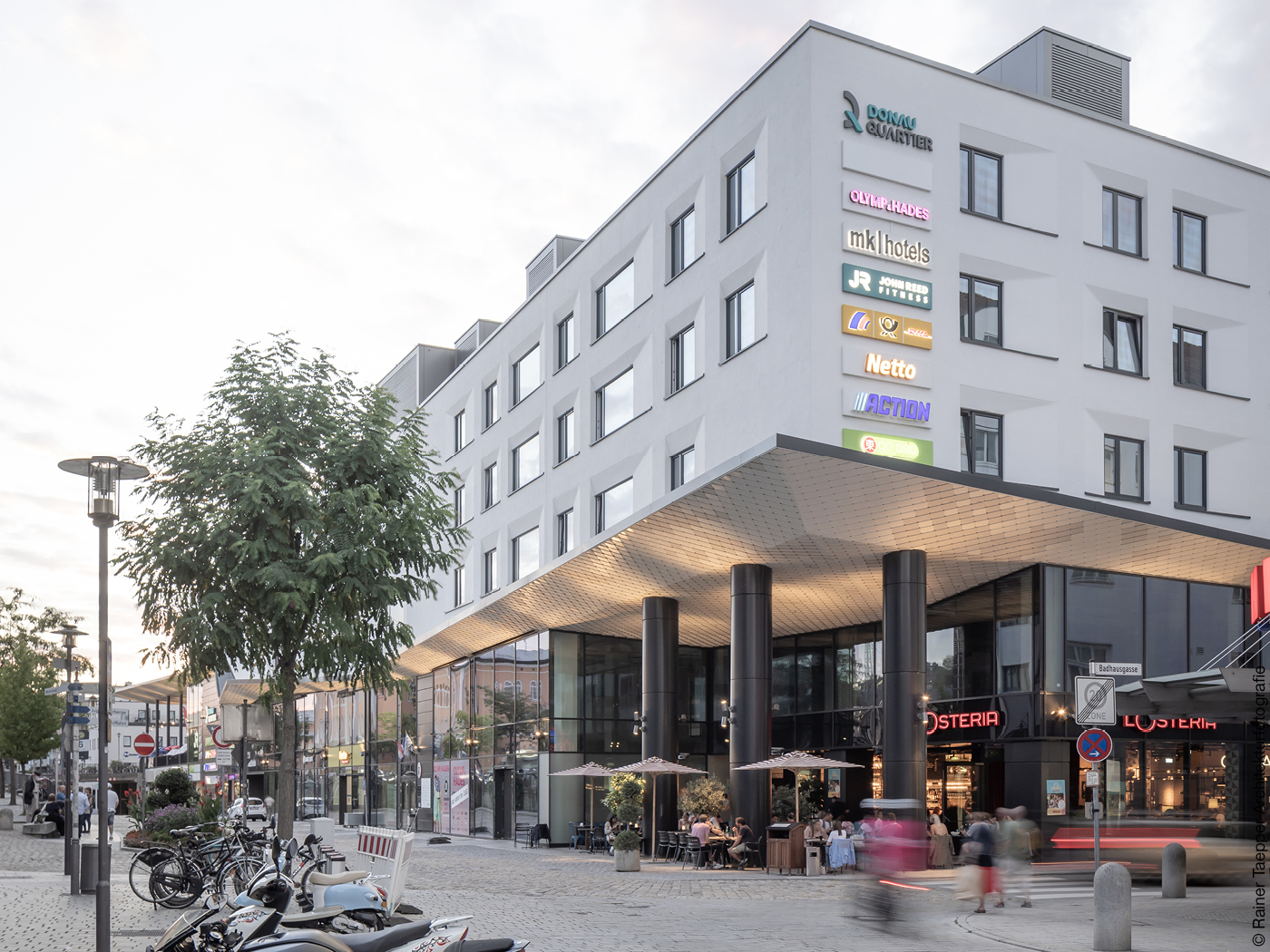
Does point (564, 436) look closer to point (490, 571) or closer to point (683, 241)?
point (490, 571)

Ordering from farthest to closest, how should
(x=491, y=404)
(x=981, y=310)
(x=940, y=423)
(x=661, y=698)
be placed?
1. (x=491, y=404)
2. (x=661, y=698)
3. (x=981, y=310)
4. (x=940, y=423)

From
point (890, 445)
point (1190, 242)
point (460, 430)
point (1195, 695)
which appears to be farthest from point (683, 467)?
point (460, 430)

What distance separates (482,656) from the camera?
47.4 m

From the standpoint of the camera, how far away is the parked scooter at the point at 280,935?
7.27 m

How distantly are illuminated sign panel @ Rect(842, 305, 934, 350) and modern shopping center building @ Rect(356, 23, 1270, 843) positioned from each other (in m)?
0.06

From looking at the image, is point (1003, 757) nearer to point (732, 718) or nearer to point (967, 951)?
point (732, 718)

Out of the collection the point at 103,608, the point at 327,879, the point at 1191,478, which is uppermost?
the point at 1191,478

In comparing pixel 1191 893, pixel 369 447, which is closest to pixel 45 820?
pixel 369 447

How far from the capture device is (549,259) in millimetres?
47625

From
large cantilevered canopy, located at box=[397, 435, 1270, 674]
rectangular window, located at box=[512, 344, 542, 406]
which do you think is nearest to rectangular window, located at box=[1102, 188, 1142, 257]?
large cantilevered canopy, located at box=[397, 435, 1270, 674]

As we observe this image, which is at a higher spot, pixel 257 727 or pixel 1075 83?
pixel 1075 83

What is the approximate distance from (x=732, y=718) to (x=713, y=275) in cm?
1041

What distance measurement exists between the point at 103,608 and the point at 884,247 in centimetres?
1829

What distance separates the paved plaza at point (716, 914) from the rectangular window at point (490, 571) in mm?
19324
